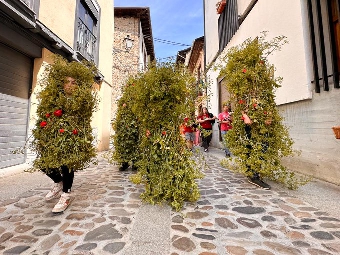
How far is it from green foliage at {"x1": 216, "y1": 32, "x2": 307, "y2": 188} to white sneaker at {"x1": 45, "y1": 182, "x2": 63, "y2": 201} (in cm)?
289

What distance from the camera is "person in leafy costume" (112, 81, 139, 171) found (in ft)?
15.8

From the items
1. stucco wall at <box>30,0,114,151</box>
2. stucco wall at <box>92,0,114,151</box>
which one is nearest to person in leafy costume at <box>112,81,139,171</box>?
stucco wall at <box>30,0,114,151</box>

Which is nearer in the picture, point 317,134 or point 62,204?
point 62,204

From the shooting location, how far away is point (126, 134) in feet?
15.9

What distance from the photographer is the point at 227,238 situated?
1.94 meters

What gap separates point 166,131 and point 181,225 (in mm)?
1145

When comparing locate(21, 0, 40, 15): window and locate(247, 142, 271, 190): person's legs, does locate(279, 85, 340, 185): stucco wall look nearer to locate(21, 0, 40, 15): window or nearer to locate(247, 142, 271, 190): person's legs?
locate(247, 142, 271, 190): person's legs

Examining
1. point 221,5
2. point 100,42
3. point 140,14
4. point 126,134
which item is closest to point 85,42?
point 100,42

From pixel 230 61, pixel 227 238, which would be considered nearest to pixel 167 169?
pixel 227 238

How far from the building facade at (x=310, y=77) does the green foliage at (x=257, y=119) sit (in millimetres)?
680

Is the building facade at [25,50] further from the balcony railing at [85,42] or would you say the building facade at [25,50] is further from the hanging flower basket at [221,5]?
the hanging flower basket at [221,5]

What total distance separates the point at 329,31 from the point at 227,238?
Answer: 3974 millimetres

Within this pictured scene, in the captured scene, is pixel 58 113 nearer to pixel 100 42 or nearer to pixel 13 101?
pixel 13 101

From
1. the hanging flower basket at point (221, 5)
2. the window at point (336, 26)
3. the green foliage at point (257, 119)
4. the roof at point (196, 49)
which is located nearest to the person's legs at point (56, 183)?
the green foliage at point (257, 119)
